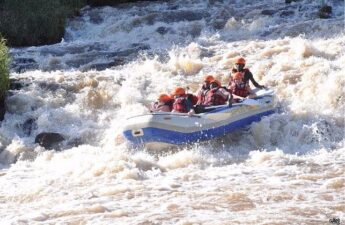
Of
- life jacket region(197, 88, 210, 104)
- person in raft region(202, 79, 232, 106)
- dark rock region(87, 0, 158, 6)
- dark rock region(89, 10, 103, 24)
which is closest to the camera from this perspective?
person in raft region(202, 79, 232, 106)

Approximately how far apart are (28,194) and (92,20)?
11118mm

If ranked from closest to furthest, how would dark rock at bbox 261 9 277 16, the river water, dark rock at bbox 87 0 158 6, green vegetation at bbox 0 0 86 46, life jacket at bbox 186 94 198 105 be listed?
the river water
life jacket at bbox 186 94 198 105
dark rock at bbox 261 9 277 16
green vegetation at bbox 0 0 86 46
dark rock at bbox 87 0 158 6

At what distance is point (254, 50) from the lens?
1317 cm

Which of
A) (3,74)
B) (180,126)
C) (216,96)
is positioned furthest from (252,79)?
(3,74)

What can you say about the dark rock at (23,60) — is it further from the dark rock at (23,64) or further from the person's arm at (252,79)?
the person's arm at (252,79)

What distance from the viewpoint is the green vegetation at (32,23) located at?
52.8 ft

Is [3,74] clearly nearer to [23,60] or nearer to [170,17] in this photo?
[23,60]

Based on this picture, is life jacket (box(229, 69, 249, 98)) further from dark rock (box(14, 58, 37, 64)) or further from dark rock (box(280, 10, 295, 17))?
dark rock (box(280, 10, 295, 17))

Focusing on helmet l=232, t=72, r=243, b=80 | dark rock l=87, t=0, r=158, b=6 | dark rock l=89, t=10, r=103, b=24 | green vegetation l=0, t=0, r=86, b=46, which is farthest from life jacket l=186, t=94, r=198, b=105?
dark rock l=87, t=0, r=158, b=6

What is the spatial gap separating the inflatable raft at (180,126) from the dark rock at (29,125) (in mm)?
2096

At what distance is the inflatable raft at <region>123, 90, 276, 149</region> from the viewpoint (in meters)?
9.34

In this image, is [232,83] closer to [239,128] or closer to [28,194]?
[239,128]

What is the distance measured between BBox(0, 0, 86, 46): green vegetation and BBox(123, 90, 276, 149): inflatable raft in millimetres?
7462

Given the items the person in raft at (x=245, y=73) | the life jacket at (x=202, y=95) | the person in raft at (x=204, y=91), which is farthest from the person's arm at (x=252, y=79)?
the life jacket at (x=202, y=95)
